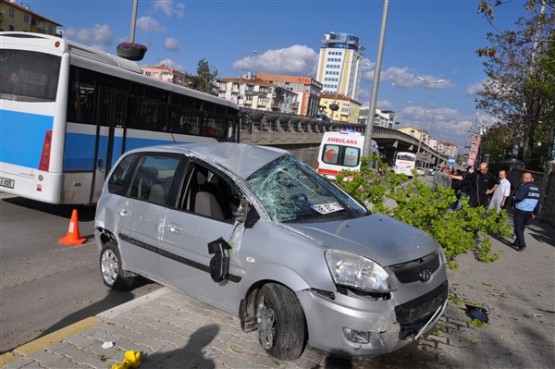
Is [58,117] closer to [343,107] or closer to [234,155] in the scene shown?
[234,155]

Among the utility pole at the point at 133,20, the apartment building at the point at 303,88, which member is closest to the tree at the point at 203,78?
the utility pole at the point at 133,20

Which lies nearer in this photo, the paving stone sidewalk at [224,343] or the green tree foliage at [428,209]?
the paving stone sidewalk at [224,343]

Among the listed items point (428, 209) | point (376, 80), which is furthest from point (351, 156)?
point (428, 209)

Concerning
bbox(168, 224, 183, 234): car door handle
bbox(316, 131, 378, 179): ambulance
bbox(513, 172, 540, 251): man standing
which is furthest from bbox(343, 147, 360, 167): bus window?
bbox(168, 224, 183, 234): car door handle

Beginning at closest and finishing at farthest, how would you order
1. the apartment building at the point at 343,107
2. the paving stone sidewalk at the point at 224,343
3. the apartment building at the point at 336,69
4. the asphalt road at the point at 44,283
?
the paving stone sidewalk at the point at 224,343
the asphalt road at the point at 44,283
the apartment building at the point at 343,107
the apartment building at the point at 336,69

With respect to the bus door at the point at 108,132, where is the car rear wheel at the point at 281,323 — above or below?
below

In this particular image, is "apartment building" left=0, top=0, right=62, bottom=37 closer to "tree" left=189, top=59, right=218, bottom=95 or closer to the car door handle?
"tree" left=189, top=59, right=218, bottom=95

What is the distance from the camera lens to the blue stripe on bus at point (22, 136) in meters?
7.96

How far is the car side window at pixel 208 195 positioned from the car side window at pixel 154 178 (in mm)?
224

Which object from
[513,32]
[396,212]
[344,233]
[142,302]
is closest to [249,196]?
[344,233]

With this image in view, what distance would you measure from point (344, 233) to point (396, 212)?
3.06 metres

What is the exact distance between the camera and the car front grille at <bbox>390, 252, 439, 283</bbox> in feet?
11.4

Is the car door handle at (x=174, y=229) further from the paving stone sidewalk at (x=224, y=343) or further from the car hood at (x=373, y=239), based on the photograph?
the car hood at (x=373, y=239)

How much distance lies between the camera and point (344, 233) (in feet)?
12.3
